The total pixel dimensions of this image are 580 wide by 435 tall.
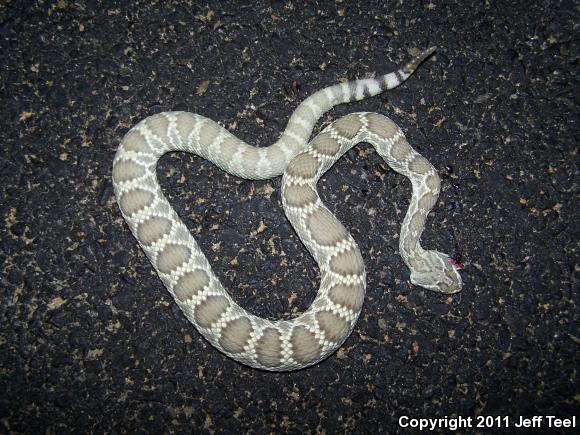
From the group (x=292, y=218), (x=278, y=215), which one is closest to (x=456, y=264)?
(x=292, y=218)

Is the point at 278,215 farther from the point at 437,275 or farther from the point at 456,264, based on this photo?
the point at 456,264

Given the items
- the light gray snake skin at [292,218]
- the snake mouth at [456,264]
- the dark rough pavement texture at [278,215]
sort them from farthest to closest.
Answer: the snake mouth at [456,264]
the dark rough pavement texture at [278,215]
the light gray snake skin at [292,218]

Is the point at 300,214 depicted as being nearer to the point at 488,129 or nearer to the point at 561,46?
the point at 488,129

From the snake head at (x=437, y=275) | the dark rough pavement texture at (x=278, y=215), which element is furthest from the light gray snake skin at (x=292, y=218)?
the dark rough pavement texture at (x=278, y=215)

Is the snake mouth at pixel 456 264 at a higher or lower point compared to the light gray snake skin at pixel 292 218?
lower

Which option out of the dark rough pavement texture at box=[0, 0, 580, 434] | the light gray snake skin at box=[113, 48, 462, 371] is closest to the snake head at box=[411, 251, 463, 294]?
the light gray snake skin at box=[113, 48, 462, 371]

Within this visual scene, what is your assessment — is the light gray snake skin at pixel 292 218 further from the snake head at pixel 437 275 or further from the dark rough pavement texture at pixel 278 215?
the dark rough pavement texture at pixel 278 215
